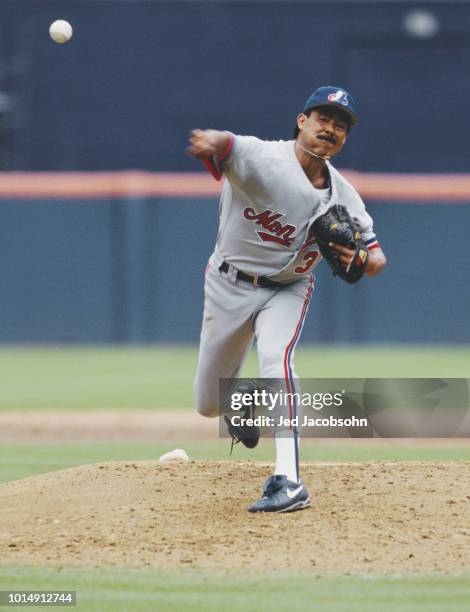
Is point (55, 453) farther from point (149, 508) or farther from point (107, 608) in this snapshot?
point (107, 608)

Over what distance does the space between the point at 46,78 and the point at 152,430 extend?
36.2 feet

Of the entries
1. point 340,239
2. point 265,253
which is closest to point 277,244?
point 265,253

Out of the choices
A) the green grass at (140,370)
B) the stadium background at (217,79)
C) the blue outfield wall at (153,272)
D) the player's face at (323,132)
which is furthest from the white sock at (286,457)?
the stadium background at (217,79)

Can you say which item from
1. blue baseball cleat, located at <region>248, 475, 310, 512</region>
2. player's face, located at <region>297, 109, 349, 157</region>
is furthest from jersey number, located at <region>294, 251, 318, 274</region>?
blue baseball cleat, located at <region>248, 475, 310, 512</region>

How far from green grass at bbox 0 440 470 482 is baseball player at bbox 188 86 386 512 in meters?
2.19

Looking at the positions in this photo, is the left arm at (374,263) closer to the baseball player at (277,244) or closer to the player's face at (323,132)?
the baseball player at (277,244)

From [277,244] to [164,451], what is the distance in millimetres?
3162

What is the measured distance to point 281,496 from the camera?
5.58 m

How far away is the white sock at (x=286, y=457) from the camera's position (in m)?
5.62

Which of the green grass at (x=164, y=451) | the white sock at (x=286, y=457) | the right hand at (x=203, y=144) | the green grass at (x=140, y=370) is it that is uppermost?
the right hand at (x=203, y=144)

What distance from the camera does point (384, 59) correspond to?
19438 millimetres

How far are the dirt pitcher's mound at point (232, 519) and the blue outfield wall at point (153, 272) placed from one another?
377 inches

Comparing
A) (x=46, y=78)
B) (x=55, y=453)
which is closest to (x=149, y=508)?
(x=55, y=453)

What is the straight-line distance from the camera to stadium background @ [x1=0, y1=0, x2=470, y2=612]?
562 cm
